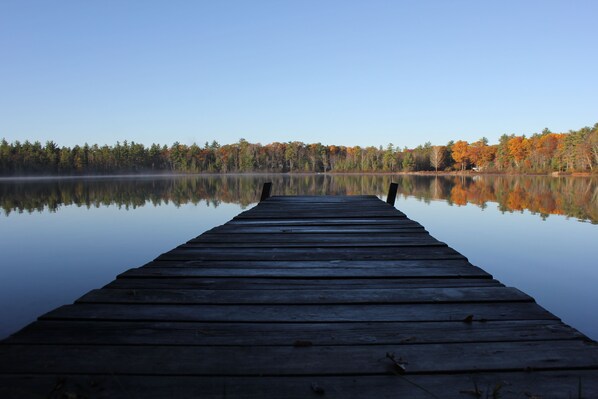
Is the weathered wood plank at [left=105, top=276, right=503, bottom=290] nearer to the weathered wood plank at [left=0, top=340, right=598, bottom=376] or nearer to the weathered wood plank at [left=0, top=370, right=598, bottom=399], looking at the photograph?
the weathered wood plank at [left=0, top=340, right=598, bottom=376]

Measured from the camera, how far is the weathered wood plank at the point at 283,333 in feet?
5.43

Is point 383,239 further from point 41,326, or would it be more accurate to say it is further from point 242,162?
point 242,162

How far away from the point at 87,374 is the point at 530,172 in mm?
86201

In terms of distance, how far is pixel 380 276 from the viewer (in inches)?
107

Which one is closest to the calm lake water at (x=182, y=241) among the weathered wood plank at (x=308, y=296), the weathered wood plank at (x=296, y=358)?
the weathered wood plank at (x=308, y=296)

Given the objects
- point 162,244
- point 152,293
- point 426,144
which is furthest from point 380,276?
point 426,144

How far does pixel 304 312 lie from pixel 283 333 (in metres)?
0.28

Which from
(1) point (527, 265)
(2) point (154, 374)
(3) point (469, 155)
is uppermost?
(3) point (469, 155)

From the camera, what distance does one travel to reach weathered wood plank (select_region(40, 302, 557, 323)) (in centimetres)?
191

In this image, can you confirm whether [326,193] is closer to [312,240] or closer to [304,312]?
[312,240]

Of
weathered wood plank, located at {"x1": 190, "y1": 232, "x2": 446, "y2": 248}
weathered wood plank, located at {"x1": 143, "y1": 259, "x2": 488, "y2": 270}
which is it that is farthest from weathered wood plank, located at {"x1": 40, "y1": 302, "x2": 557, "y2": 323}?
weathered wood plank, located at {"x1": 190, "y1": 232, "x2": 446, "y2": 248}

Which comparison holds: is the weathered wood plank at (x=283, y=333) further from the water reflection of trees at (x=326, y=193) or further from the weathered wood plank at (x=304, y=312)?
the water reflection of trees at (x=326, y=193)

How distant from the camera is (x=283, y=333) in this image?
5.76 ft

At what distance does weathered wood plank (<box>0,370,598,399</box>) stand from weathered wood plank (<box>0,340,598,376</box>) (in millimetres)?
42
